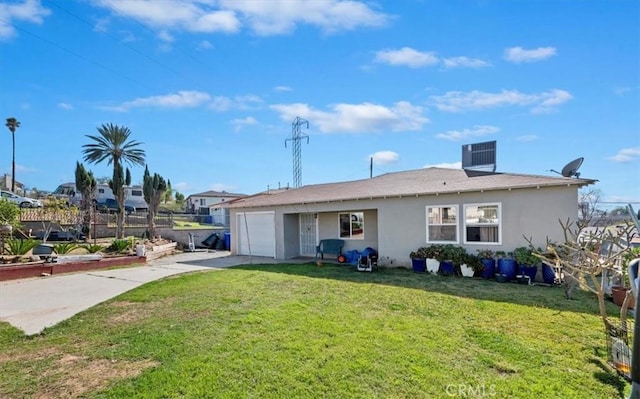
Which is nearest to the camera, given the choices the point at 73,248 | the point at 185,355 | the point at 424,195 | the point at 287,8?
the point at 185,355

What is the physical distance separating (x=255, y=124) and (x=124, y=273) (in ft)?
37.1

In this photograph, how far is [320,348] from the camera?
14.9 ft

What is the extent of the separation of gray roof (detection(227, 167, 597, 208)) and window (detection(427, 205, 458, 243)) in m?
0.65

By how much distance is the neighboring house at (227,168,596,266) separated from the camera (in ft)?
32.1

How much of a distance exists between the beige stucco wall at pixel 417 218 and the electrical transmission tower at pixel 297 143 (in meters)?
7.89

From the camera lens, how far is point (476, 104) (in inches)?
631

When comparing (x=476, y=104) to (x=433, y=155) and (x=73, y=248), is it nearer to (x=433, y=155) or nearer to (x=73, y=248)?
(x=433, y=155)

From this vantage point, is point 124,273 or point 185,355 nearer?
point 185,355

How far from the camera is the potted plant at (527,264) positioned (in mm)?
9414

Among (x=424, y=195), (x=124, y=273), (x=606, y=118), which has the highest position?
(x=606, y=118)

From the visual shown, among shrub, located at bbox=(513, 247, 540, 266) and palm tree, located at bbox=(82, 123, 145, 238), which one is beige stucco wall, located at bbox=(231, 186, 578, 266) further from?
palm tree, located at bbox=(82, 123, 145, 238)

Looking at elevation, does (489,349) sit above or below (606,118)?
below

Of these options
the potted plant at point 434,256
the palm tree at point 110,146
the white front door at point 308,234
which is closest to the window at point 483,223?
the potted plant at point 434,256

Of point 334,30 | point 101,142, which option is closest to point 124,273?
point 334,30
